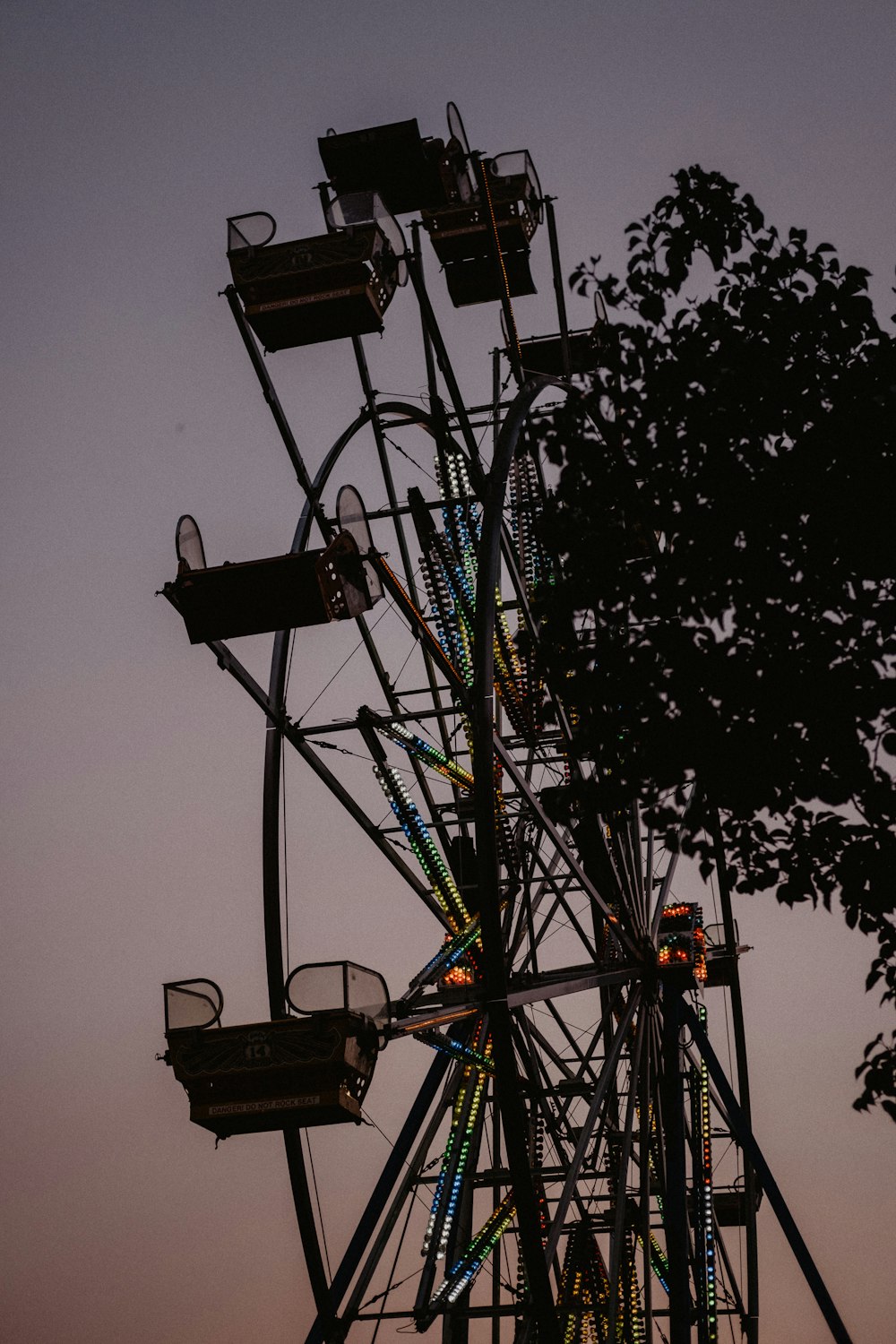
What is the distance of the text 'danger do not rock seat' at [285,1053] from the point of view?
12.2 meters

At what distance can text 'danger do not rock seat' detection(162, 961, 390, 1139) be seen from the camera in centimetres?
1225

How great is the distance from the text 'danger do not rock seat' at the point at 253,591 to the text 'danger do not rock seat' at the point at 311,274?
2.27 m

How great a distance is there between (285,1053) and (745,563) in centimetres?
571

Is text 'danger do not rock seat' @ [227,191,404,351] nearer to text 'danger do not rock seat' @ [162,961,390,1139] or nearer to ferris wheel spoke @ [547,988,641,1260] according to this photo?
text 'danger do not rock seat' @ [162,961,390,1139]

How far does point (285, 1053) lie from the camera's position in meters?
12.4

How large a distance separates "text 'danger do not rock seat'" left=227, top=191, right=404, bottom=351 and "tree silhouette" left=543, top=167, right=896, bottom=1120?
597 centimetres

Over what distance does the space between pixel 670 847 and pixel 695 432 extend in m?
2.21

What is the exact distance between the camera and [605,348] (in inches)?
373

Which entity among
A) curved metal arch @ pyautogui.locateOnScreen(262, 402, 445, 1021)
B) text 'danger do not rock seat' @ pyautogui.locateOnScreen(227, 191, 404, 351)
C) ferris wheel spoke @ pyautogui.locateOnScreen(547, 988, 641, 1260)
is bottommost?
ferris wheel spoke @ pyautogui.locateOnScreen(547, 988, 641, 1260)

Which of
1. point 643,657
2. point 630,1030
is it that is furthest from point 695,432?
point 630,1030

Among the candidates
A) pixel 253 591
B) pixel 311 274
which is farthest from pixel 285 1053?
pixel 311 274

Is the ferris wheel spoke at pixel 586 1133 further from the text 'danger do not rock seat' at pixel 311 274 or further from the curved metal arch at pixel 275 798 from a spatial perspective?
the text 'danger do not rock seat' at pixel 311 274

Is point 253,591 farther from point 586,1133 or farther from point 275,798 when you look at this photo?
point 586,1133

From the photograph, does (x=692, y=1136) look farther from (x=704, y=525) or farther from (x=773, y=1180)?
(x=704, y=525)
